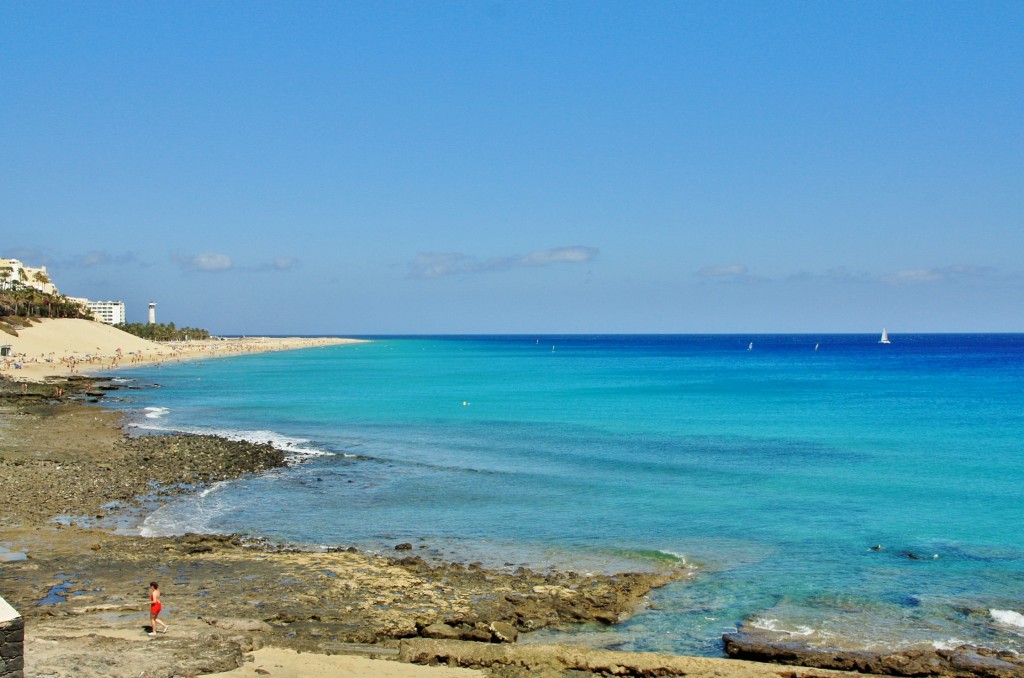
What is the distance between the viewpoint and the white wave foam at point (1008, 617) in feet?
51.2

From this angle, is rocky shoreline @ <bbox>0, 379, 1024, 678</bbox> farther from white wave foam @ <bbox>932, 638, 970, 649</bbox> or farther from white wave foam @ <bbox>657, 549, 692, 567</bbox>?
white wave foam @ <bbox>932, 638, 970, 649</bbox>

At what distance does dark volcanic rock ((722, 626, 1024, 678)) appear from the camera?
13375mm

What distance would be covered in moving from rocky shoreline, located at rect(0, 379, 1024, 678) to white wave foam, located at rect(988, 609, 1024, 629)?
2917mm

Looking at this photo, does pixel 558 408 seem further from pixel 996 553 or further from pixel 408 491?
pixel 996 553

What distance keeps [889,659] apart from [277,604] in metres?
11.3

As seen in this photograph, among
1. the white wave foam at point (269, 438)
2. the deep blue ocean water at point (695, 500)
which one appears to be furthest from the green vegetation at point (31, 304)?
the white wave foam at point (269, 438)

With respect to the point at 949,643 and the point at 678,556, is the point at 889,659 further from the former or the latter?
the point at 678,556

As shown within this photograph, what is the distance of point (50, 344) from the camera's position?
4222 inches

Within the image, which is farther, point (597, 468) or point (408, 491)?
point (597, 468)

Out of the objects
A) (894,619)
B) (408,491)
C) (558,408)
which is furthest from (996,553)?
(558,408)

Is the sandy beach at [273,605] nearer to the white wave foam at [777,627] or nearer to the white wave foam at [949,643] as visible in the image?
the white wave foam at [777,627]

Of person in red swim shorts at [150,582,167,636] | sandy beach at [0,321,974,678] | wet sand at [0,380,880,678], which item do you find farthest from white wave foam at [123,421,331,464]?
person in red swim shorts at [150,582,167,636]

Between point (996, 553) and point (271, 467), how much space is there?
25.0 m

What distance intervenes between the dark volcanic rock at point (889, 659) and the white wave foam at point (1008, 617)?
5.85 ft
